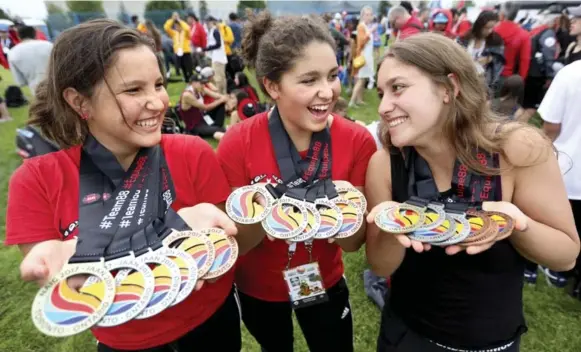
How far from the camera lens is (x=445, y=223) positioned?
1384 millimetres

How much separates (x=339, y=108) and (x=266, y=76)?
2394 millimetres

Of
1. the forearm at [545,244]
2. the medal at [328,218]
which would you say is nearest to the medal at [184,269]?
the medal at [328,218]

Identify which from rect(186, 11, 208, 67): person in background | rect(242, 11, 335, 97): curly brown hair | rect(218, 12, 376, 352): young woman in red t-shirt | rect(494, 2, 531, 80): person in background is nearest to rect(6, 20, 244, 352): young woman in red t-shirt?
rect(218, 12, 376, 352): young woman in red t-shirt

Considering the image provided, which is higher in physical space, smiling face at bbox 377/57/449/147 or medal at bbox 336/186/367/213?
smiling face at bbox 377/57/449/147

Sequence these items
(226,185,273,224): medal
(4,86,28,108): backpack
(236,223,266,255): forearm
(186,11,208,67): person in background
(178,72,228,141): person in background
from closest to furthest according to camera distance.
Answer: (226,185,273,224): medal < (236,223,266,255): forearm < (178,72,228,141): person in background < (4,86,28,108): backpack < (186,11,208,67): person in background

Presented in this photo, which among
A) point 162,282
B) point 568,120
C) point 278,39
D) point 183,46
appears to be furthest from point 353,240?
point 183,46

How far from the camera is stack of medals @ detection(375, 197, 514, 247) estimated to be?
131cm

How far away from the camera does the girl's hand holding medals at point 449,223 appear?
51.5 inches

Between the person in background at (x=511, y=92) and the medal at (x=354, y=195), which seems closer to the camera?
the medal at (x=354, y=195)

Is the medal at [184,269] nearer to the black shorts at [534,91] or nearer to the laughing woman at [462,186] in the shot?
the laughing woman at [462,186]

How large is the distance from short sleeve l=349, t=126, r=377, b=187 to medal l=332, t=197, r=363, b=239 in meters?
0.22

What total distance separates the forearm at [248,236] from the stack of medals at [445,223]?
54 centimetres

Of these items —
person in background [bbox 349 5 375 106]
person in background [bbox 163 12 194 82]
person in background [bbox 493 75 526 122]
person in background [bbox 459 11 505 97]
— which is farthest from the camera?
person in background [bbox 163 12 194 82]

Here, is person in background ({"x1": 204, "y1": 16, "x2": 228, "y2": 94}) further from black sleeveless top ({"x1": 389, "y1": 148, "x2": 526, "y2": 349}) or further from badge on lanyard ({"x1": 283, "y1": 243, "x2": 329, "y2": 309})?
black sleeveless top ({"x1": 389, "y1": 148, "x2": 526, "y2": 349})
